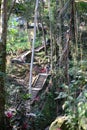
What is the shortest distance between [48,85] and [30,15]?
276 cm

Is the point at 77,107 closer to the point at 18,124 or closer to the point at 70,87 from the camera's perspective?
the point at 70,87

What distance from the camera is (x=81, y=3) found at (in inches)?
178

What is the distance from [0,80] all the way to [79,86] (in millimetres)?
1238

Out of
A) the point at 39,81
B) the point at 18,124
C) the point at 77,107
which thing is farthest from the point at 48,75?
the point at 77,107

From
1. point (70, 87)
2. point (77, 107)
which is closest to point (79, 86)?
point (70, 87)

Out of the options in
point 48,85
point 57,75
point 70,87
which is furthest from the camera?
point 48,85

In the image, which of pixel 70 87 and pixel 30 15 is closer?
pixel 70 87

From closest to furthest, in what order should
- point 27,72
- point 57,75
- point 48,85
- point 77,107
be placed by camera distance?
1. point 77,107
2. point 57,75
3. point 48,85
4. point 27,72

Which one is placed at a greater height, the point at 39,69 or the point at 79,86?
the point at 79,86

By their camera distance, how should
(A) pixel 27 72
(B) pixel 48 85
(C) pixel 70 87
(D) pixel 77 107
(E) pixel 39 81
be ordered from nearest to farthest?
1. (D) pixel 77 107
2. (C) pixel 70 87
3. (B) pixel 48 85
4. (E) pixel 39 81
5. (A) pixel 27 72

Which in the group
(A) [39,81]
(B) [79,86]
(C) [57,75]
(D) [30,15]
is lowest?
(A) [39,81]

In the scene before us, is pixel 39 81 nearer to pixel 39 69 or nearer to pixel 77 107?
pixel 39 69

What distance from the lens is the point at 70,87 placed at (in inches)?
163

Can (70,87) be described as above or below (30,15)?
below
